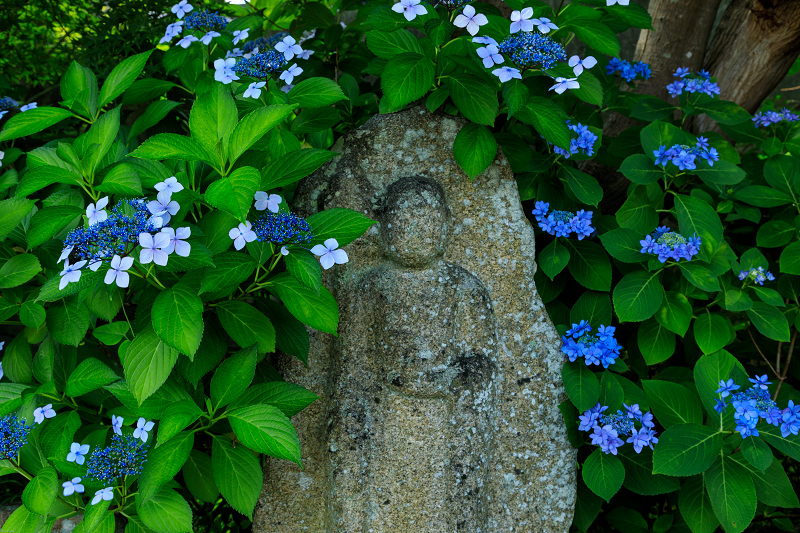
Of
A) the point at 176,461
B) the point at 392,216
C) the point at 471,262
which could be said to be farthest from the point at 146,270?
the point at 471,262

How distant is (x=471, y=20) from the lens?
6.48 feet

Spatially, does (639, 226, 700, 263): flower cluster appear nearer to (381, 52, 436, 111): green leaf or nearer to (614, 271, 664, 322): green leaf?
(614, 271, 664, 322): green leaf

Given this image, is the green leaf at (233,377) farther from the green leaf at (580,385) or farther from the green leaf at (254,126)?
the green leaf at (580,385)

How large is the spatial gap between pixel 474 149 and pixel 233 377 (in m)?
1.04

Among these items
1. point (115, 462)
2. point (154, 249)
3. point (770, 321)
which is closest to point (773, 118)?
point (770, 321)

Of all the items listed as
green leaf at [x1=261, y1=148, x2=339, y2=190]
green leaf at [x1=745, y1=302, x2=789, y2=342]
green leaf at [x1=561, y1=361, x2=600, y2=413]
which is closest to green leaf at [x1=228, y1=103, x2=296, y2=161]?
green leaf at [x1=261, y1=148, x2=339, y2=190]

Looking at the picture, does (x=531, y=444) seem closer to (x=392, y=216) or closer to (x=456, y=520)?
(x=456, y=520)

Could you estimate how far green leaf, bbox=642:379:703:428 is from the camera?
2.09 metres

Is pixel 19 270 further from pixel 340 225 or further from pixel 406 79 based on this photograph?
pixel 406 79

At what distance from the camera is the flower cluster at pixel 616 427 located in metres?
2.02

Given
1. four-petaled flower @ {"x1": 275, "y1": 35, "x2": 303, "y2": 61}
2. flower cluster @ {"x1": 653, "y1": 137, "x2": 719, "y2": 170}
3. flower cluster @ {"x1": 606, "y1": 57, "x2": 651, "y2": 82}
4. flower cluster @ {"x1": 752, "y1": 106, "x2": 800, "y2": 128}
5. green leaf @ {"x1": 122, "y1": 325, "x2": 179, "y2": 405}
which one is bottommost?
green leaf @ {"x1": 122, "y1": 325, "x2": 179, "y2": 405}

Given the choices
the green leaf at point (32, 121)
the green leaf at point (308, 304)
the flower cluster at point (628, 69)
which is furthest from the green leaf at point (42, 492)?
the flower cluster at point (628, 69)

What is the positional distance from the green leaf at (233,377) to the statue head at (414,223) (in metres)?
0.60

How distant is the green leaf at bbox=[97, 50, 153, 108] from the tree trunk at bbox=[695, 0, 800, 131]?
8.54ft
